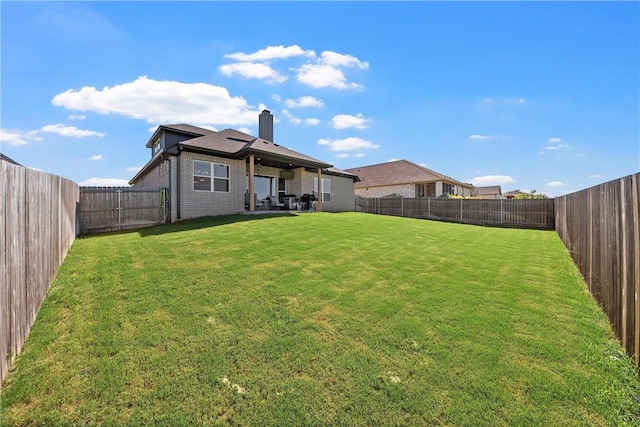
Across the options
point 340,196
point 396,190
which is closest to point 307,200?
point 340,196

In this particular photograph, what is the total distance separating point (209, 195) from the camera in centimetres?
1350

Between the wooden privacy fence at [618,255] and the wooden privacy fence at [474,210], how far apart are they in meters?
14.5

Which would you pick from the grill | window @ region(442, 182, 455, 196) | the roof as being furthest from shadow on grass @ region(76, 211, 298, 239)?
window @ region(442, 182, 455, 196)

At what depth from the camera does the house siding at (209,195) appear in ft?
41.5

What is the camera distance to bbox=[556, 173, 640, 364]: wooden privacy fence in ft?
10.4

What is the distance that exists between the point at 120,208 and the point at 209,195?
3.59m

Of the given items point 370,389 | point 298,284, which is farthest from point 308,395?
point 298,284

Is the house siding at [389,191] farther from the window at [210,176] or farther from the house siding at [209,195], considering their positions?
the window at [210,176]

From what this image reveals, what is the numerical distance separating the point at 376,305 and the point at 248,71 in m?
10.8

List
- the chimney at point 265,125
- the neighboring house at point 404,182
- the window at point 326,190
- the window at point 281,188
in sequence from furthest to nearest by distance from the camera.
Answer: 1. the neighboring house at point 404,182
2. the window at point 326,190
3. the chimney at point 265,125
4. the window at point 281,188

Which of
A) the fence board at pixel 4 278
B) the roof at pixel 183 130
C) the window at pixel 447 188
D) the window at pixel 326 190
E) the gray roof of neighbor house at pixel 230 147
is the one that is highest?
the roof at pixel 183 130

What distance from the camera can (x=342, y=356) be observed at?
307 centimetres

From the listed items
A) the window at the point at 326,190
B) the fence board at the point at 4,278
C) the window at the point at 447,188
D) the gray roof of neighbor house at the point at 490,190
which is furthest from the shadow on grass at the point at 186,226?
the gray roof of neighbor house at the point at 490,190

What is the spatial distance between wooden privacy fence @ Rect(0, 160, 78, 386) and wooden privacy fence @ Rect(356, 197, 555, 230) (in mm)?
21832
